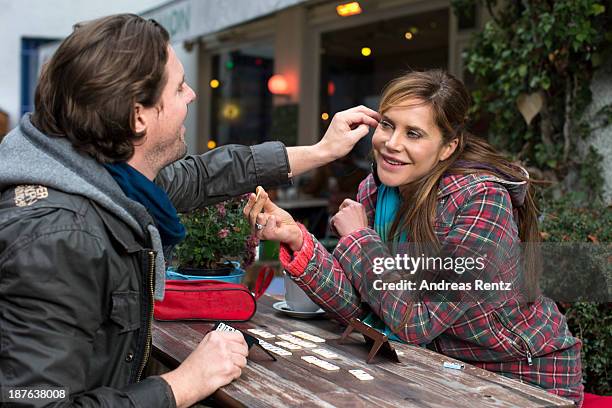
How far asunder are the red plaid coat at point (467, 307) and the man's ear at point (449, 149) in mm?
156

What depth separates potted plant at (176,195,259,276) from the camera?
2379 millimetres

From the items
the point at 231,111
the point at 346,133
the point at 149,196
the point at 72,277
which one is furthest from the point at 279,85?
the point at 72,277

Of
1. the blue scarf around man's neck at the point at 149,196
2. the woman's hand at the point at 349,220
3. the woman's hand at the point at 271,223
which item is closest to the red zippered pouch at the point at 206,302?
the woman's hand at the point at 271,223

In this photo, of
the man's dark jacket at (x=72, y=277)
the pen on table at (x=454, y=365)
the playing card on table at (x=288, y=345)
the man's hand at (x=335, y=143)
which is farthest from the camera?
the man's hand at (x=335, y=143)

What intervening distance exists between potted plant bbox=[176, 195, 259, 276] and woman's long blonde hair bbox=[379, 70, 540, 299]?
54 cm

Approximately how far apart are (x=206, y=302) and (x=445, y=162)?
905mm

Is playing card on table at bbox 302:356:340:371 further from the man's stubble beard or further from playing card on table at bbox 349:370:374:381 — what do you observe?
the man's stubble beard

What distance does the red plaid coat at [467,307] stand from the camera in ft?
6.61

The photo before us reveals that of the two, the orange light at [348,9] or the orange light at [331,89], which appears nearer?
the orange light at [348,9]

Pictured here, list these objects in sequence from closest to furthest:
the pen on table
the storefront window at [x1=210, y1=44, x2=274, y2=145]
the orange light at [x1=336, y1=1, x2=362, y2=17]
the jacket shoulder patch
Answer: the jacket shoulder patch → the pen on table → the orange light at [x1=336, y1=1, x2=362, y2=17] → the storefront window at [x1=210, y1=44, x2=274, y2=145]

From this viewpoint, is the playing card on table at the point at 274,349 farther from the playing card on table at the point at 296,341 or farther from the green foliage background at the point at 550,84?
the green foliage background at the point at 550,84

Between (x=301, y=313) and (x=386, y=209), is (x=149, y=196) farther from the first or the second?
(x=386, y=209)

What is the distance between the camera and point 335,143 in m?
2.49

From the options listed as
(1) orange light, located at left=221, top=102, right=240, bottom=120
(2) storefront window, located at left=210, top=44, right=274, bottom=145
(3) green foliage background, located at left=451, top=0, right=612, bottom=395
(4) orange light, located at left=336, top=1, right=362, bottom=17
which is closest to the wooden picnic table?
(3) green foliage background, located at left=451, top=0, right=612, bottom=395
